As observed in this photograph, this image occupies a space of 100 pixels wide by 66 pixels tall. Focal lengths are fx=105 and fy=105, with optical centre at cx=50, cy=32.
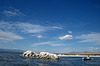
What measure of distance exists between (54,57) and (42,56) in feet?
31.9

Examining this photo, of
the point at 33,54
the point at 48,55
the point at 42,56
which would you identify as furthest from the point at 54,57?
the point at 33,54

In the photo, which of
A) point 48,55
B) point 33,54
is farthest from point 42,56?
point 33,54

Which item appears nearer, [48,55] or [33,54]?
[48,55]

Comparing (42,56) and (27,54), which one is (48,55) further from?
(27,54)

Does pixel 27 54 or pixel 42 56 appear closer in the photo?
pixel 42 56

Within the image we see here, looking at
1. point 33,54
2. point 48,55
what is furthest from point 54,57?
point 33,54

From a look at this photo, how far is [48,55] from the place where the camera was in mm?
78625

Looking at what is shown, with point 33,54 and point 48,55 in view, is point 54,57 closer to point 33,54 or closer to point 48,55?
point 48,55

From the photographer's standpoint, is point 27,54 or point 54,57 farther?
point 27,54

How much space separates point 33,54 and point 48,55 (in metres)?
19.7

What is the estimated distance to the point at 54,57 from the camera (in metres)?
78.1

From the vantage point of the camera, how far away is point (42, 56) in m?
81.4

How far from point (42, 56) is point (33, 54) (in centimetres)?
1447

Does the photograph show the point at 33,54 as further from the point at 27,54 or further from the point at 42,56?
the point at 42,56
